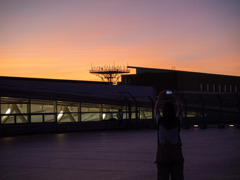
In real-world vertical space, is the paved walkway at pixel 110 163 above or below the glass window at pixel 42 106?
below

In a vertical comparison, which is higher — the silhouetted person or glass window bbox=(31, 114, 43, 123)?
the silhouetted person

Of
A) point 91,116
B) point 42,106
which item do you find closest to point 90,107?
point 91,116

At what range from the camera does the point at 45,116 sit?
2756cm

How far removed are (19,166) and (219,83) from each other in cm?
5666

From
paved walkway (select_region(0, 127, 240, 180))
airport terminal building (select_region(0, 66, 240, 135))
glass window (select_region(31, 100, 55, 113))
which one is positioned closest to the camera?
paved walkway (select_region(0, 127, 240, 180))

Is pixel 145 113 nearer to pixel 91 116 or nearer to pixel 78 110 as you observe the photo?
pixel 91 116

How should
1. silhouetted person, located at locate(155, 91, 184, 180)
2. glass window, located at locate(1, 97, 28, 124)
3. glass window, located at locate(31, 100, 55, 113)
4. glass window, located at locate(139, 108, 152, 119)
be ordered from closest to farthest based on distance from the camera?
silhouetted person, located at locate(155, 91, 184, 180), glass window, located at locate(1, 97, 28, 124), glass window, located at locate(31, 100, 55, 113), glass window, located at locate(139, 108, 152, 119)

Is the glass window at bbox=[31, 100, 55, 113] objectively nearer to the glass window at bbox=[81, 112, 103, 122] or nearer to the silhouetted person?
the glass window at bbox=[81, 112, 103, 122]

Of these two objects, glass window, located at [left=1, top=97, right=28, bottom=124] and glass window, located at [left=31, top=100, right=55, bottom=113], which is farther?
glass window, located at [left=31, top=100, right=55, bottom=113]

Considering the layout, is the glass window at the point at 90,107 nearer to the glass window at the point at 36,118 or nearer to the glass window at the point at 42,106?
the glass window at the point at 42,106

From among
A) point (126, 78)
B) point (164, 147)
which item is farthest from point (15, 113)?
point (126, 78)

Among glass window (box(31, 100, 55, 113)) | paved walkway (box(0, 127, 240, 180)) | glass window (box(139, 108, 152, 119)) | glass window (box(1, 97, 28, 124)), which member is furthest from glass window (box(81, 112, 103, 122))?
paved walkway (box(0, 127, 240, 180))

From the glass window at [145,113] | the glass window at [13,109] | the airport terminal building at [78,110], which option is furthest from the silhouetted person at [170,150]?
the glass window at [145,113]

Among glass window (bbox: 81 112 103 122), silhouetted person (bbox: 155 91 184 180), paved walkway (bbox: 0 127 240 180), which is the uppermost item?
silhouetted person (bbox: 155 91 184 180)
